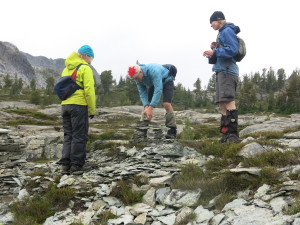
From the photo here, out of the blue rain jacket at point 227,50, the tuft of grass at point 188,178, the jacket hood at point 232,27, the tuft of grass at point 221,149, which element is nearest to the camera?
the tuft of grass at point 188,178

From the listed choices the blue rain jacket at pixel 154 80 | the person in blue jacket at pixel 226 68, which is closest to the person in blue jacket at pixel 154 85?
the blue rain jacket at pixel 154 80

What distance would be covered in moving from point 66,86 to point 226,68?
4692 mm

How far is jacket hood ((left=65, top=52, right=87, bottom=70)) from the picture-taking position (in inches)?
288

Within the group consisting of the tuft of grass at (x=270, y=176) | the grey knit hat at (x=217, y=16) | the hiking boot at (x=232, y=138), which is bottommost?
the tuft of grass at (x=270, y=176)

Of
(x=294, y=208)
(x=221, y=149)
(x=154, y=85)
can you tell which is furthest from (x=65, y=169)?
(x=294, y=208)

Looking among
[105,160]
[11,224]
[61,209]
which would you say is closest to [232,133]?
[105,160]

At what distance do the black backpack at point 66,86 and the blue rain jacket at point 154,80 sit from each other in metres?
2.64

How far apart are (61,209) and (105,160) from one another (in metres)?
3.39

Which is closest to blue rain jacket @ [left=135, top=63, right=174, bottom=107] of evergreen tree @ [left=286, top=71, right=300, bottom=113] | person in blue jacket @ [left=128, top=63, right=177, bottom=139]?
person in blue jacket @ [left=128, top=63, right=177, bottom=139]

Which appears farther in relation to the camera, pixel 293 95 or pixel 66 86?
pixel 293 95

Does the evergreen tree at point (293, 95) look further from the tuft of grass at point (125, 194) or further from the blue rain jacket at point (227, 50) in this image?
the tuft of grass at point (125, 194)

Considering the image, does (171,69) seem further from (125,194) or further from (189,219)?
(189,219)

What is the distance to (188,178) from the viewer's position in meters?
5.41

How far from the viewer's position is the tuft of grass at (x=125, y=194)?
5155mm
